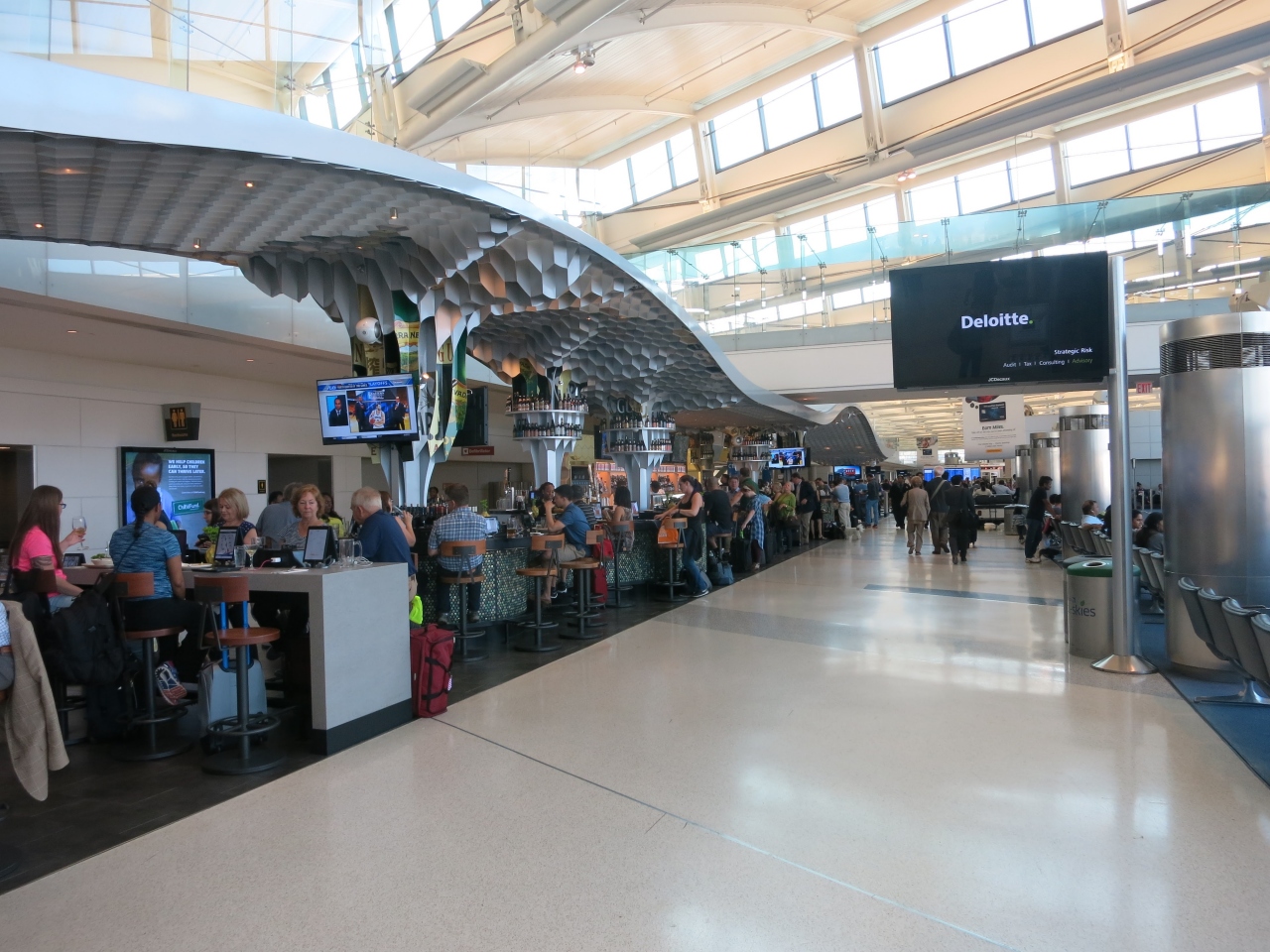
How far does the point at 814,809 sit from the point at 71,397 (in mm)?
10084

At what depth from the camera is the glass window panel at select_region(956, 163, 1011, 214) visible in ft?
A: 80.1

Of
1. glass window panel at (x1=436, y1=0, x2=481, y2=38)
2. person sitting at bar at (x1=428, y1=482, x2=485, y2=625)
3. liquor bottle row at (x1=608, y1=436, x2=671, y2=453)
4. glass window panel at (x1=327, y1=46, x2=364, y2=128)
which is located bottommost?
person sitting at bar at (x1=428, y1=482, x2=485, y2=625)

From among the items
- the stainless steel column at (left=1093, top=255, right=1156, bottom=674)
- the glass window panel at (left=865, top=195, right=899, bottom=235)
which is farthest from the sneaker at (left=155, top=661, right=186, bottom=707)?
the glass window panel at (left=865, top=195, right=899, bottom=235)

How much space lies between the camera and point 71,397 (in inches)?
383

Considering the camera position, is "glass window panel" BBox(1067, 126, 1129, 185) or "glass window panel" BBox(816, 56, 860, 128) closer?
"glass window panel" BBox(816, 56, 860, 128)

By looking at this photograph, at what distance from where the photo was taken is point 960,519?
551 inches

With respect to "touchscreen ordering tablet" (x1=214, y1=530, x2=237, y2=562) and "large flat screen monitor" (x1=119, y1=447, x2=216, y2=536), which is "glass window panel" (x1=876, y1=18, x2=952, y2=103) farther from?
"touchscreen ordering tablet" (x1=214, y1=530, x2=237, y2=562)

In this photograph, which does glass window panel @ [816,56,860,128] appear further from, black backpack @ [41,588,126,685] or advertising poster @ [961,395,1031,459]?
black backpack @ [41,588,126,685]

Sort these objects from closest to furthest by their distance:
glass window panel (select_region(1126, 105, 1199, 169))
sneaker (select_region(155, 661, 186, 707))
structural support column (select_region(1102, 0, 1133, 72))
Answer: sneaker (select_region(155, 661, 186, 707)) < structural support column (select_region(1102, 0, 1133, 72)) < glass window panel (select_region(1126, 105, 1199, 169))

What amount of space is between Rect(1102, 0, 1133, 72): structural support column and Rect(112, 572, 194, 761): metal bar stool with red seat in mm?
20104

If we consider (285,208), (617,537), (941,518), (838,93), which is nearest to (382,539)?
(285,208)

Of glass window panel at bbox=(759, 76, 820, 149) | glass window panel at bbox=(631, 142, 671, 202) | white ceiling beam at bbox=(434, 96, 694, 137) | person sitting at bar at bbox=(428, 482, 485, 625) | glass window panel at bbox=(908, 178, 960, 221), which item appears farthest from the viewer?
glass window panel at bbox=(631, 142, 671, 202)

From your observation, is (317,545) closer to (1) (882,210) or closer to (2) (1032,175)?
(2) (1032,175)

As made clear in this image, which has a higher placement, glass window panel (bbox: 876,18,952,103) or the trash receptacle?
glass window panel (bbox: 876,18,952,103)
